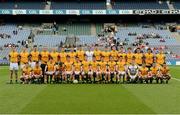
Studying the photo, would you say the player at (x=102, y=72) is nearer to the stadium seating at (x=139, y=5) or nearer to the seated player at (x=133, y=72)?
the seated player at (x=133, y=72)

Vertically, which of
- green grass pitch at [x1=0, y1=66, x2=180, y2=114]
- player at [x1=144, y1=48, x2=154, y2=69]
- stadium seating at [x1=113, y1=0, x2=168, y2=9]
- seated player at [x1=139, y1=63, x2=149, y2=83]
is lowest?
green grass pitch at [x1=0, y1=66, x2=180, y2=114]

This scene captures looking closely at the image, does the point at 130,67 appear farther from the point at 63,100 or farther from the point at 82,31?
the point at 82,31

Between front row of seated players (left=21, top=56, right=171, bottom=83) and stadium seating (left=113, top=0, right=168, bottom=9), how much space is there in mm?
41842

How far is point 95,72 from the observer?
1085 inches

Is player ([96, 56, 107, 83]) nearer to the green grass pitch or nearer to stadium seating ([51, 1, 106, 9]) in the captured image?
the green grass pitch

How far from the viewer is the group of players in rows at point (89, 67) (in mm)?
27375

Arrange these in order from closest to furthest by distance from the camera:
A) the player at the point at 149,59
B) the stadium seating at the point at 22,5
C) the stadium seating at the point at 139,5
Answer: the player at the point at 149,59, the stadium seating at the point at 22,5, the stadium seating at the point at 139,5

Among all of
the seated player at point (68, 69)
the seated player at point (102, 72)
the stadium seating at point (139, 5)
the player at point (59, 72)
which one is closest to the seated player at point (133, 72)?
the seated player at point (102, 72)

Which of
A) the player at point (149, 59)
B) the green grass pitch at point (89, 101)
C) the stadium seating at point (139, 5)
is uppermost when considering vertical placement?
the stadium seating at point (139, 5)

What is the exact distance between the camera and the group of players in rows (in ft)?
89.8

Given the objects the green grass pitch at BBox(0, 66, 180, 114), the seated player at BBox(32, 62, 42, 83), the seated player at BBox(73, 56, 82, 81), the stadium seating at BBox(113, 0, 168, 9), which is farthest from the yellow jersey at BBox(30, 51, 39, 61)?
the stadium seating at BBox(113, 0, 168, 9)

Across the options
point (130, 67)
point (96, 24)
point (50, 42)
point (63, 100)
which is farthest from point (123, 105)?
point (96, 24)

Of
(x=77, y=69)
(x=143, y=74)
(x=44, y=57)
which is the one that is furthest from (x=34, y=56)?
(x=143, y=74)

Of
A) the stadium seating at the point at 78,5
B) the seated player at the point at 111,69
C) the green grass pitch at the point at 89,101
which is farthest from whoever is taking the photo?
the stadium seating at the point at 78,5
